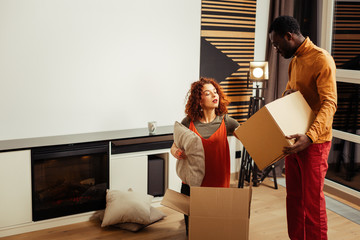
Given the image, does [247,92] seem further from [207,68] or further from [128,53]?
[128,53]

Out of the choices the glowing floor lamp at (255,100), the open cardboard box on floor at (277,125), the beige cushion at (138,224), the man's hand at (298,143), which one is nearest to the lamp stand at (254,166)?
the glowing floor lamp at (255,100)

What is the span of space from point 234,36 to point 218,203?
7.88 feet

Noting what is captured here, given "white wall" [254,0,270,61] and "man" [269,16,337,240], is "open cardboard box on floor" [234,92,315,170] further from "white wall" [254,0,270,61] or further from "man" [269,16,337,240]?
"white wall" [254,0,270,61]

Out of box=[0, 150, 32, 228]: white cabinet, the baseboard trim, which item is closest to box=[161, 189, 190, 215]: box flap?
box=[0, 150, 32, 228]: white cabinet

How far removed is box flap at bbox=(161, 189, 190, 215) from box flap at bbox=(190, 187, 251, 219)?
16 centimetres

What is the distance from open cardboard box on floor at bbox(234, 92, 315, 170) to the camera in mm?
2223

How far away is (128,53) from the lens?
371cm

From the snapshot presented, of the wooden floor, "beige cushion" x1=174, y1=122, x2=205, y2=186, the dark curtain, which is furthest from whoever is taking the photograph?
the dark curtain

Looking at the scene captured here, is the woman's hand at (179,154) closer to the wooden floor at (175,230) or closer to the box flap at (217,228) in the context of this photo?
the box flap at (217,228)

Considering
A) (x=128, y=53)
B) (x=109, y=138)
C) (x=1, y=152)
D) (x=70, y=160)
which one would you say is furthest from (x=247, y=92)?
(x=1, y=152)

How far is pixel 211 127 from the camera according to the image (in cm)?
289

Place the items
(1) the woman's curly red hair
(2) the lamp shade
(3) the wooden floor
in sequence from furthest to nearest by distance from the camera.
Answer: (2) the lamp shade
(3) the wooden floor
(1) the woman's curly red hair

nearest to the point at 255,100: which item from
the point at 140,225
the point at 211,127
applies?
the point at 211,127

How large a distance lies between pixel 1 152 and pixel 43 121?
530 millimetres
